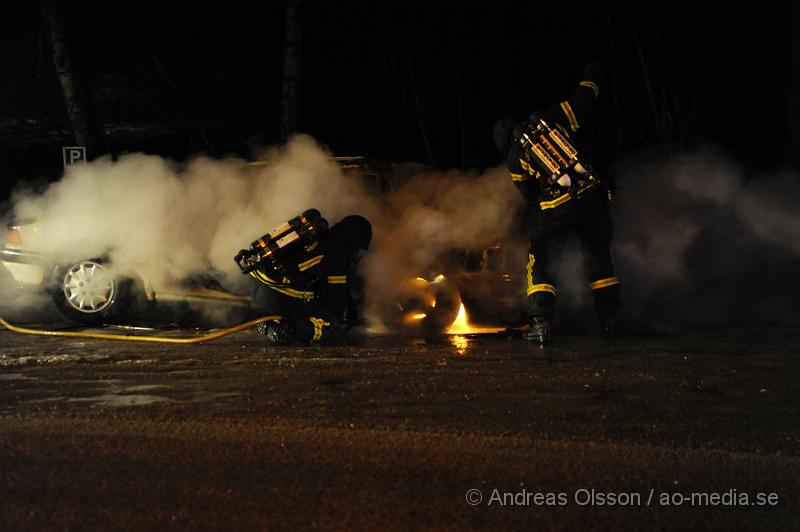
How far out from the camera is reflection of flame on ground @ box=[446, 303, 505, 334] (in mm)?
8422

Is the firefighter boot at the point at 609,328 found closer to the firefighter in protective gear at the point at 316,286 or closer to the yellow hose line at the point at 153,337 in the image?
the firefighter in protective gear at the point at 316,286

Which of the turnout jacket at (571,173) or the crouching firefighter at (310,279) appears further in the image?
the turnout jacket at (571,173)

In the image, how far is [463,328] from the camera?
8.55 m

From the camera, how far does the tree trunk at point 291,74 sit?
46.8ft

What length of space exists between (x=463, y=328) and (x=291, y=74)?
7315mm

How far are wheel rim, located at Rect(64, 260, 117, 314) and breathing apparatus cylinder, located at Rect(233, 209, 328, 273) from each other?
1.92m

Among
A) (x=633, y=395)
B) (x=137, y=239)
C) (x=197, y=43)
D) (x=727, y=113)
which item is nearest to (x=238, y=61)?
(x=197, y=43)

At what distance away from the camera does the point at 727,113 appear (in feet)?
59.6

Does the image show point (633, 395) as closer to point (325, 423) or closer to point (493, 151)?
point (325, 423)

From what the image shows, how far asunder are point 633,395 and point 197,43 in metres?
16.0

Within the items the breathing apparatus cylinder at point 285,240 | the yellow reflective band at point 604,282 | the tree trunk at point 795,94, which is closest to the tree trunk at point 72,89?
the breathing apparatus cylinder at point 285,240

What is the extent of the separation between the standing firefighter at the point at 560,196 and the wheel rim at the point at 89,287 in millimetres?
3917

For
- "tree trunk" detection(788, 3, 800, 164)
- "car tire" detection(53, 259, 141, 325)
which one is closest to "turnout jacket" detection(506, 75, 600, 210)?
"car tire" detection(53, 259, 141, 325)

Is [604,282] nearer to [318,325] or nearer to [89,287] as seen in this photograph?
[318,325]
